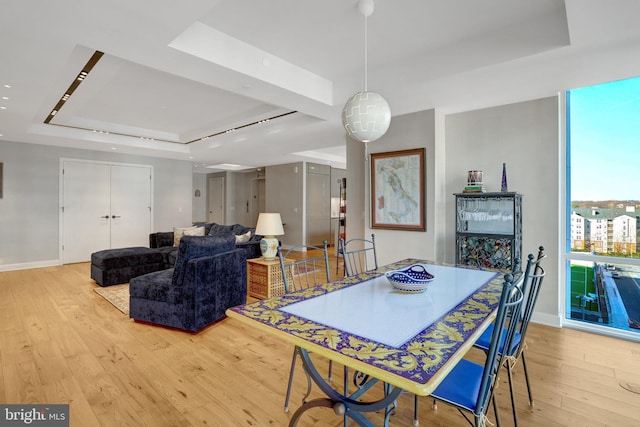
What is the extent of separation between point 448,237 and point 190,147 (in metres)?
5.71

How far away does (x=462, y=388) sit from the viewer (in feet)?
4.59

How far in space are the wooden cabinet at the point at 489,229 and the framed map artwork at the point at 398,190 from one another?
0.46 metres

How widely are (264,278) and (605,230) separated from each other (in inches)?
148

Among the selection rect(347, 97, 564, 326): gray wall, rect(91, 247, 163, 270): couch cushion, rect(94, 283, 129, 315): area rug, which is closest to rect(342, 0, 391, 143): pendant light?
rect(347, 97, 564, 326): gray wall

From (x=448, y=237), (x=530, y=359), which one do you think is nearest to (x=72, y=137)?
(x=448, y=237)

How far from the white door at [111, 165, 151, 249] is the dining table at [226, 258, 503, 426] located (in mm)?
6836

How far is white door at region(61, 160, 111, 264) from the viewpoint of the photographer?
21.1ft

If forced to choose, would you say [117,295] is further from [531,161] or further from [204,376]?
[531,161]

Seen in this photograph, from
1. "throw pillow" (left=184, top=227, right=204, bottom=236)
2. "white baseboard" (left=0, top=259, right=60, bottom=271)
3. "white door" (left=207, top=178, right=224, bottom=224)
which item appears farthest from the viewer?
"white door" (left=207, top=178, right=224, bottom=224)

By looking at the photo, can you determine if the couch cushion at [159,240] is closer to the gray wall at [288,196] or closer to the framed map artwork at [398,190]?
the gray wall at [288,196]

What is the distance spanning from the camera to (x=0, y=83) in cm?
309

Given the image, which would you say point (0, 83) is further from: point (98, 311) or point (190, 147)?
point (190, 147)

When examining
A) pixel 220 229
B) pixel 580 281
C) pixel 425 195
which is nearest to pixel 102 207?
pixel 220 229

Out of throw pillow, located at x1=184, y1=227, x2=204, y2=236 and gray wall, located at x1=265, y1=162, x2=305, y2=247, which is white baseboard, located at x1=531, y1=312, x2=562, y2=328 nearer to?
throw pillow, located at x1=184, y1=227, x2=204, y2=236
